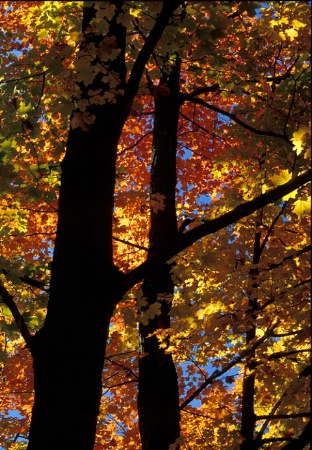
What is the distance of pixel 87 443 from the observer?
3.28 m

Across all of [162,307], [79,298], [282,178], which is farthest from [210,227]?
[162,307]

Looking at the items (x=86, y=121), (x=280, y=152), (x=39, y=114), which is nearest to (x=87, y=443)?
(x=86, y=121)

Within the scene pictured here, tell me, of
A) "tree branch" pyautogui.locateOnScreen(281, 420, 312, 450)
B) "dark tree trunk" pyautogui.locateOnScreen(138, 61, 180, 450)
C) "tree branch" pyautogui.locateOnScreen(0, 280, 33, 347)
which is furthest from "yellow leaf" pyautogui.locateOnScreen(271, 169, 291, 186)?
"tree branch" pyautogui.locateOnScreen(0, 280, 33, 347)

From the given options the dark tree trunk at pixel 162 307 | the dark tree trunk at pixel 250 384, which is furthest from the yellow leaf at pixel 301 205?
the dark tree trunk at pixel 250 384

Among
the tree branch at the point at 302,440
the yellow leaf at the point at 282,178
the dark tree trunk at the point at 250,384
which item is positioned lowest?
the tree branch at the point at 302,440

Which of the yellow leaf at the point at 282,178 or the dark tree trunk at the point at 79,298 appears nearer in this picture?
the dark tree trunk at the point at 79,298

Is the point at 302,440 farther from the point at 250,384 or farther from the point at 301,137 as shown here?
the point at 250,384

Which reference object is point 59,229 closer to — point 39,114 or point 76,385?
point 76,385

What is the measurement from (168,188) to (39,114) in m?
2.56

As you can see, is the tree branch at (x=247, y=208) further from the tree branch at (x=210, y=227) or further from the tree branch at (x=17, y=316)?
the tree branch at (x=17, y=316)

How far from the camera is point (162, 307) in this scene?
6.38 metres

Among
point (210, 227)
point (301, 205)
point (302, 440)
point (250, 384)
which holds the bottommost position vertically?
point (302, 440)

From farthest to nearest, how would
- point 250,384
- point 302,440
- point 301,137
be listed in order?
point 250,384 < point 301,137 < point 302,440

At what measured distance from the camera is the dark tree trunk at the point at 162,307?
5.59 metres
